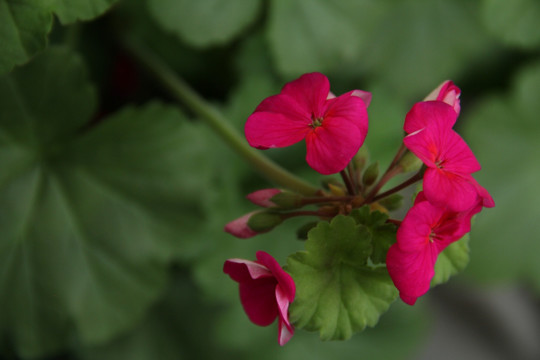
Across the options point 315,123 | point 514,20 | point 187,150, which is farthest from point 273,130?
point 514,20

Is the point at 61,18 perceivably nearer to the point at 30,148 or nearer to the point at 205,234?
the point at 30,148

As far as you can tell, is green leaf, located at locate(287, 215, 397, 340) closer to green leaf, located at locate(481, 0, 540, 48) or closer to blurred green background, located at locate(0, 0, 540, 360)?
blurred green background, located at locate(0, 0, 540, 360)

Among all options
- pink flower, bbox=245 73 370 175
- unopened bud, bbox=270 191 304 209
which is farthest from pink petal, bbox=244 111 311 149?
unopened bud, bbox=270 191 304 209

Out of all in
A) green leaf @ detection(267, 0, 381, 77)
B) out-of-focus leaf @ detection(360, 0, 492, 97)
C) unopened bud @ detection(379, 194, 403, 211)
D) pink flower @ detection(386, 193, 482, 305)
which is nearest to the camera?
pink flower @ detection(386, 193, 482, 305)

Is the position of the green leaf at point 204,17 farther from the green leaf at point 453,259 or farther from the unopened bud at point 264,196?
the green leaf at point 453,259

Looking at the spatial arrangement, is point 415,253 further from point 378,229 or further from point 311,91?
point 311,91
